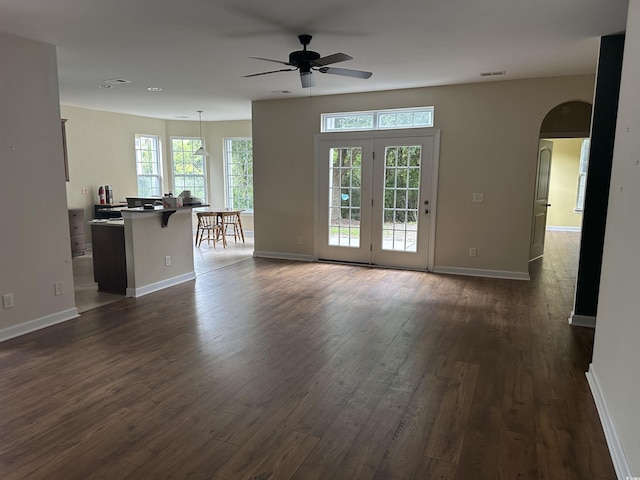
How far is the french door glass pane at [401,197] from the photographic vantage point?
6156mm

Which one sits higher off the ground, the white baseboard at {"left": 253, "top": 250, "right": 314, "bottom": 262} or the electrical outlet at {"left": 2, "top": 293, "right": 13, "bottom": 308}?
the electrical outlet at {"left": 2, "top": 293, "right": 13, "bottom": 308}

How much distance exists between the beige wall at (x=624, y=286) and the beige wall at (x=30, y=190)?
14.6 feet

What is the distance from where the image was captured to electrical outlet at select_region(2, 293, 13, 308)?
11.9ft

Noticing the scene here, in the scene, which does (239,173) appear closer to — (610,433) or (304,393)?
(304,393)

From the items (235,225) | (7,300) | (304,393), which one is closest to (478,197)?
(304,393)

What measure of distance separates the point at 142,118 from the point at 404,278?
6.60 meters

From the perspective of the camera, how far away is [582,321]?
4012 mm

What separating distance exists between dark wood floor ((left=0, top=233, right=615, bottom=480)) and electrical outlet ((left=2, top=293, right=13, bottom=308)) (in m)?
0.32

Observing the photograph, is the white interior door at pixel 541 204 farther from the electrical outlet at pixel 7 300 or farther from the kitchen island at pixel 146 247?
the electrical outlet at pixel 7 300

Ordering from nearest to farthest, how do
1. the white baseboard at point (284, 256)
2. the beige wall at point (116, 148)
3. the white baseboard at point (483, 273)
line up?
1. the white baseboard at point (483, 273)
2. the white baseboard at point (284, 256)
3. the beige wall at point (116, 148)

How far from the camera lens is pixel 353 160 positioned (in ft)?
21.4

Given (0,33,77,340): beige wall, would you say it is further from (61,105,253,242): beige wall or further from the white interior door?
the white interior door

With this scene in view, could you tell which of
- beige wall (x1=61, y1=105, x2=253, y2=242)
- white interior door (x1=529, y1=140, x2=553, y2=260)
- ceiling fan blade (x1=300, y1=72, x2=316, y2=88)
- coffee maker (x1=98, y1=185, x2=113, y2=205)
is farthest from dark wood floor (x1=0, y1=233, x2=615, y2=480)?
beige wall (x1=61, y1=105, x2=253, y2=242)

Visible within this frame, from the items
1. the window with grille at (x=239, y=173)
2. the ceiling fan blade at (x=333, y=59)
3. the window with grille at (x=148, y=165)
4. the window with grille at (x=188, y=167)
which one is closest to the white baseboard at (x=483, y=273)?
the ceiling fan blade at (x=333, y=59)
